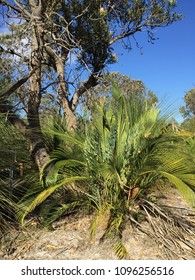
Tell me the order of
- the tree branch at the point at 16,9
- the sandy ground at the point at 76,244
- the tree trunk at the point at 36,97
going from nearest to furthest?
the sandy ground at the point at 76,244 < the tree trunk at the point at 36,97 < the tree branch at the point at 16,9

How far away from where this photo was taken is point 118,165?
3.97 meters

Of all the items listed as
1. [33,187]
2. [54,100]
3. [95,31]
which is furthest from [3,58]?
[33,187]

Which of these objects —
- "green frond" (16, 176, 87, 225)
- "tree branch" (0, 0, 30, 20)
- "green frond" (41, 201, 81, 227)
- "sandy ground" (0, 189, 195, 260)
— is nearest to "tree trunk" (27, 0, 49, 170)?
"tree branch" (0, 0, 30, 20)

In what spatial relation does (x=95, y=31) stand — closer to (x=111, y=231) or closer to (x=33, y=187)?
(x=33, y=187)

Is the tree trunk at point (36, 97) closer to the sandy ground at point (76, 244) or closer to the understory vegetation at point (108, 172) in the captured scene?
the understory vegetation at point (108, 172)

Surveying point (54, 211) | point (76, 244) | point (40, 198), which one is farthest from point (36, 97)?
point (76, 244)

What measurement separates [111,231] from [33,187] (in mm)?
1213

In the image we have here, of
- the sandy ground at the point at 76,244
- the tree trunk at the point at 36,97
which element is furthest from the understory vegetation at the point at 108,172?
the tree trunk at the point at 36,97

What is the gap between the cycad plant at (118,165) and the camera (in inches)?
155

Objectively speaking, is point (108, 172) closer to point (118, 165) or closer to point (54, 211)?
point (118, 165)

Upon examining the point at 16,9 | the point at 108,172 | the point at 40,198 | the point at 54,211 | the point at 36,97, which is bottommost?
the point at 54,211

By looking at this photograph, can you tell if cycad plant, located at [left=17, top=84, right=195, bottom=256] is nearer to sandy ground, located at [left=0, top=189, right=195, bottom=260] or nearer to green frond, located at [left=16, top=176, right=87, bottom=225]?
green frond, located at [left=16, top=176, right=87, bottom=225]

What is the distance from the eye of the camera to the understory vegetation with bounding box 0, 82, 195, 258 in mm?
3926

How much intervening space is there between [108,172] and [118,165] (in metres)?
0.15
